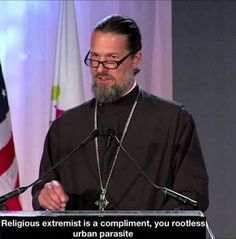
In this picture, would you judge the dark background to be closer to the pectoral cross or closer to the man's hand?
the pectoral cross

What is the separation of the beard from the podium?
80cm

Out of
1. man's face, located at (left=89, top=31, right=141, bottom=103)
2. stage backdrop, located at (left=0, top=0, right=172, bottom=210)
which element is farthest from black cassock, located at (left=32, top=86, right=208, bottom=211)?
stage backdrop, located at (left=0, top=0, right=172, bottom=210)

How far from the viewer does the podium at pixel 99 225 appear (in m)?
1.17

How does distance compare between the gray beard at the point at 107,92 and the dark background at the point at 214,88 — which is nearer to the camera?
the gray beard at the point at 107,92

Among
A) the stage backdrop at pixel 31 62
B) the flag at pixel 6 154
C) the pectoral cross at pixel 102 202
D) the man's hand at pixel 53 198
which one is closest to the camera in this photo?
the man's hand at pixel 53 198

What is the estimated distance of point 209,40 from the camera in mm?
3287

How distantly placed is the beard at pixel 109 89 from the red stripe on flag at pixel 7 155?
3.54 ft

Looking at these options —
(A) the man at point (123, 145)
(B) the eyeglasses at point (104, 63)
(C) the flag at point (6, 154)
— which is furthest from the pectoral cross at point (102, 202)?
(C) the flag at point (6, 154)

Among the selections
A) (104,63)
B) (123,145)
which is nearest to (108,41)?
(104,63)

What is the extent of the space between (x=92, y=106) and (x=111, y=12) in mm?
1287

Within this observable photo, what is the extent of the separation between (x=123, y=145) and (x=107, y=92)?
203 millimetres

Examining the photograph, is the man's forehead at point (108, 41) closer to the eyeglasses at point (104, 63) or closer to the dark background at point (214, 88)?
the eyeglasses at point (104, 63)

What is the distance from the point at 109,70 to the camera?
1919 millimetres

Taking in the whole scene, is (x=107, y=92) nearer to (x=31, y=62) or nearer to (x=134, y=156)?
(x=134, y=156)
